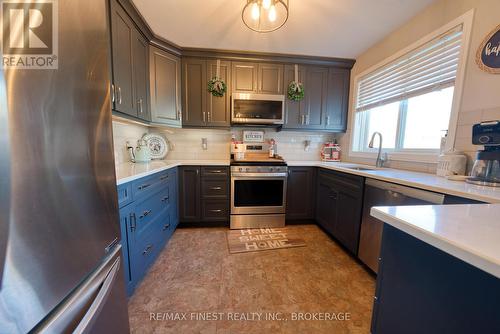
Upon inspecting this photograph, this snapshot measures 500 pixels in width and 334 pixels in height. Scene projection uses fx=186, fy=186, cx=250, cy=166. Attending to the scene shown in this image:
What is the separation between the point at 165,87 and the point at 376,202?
104 inches

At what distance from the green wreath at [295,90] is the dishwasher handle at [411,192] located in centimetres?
157

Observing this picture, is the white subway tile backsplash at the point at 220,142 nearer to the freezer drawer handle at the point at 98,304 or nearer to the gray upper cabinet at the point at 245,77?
the gray upper cabinet at the point at 245,77

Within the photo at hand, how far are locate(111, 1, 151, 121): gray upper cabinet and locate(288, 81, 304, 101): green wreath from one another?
1828 mm

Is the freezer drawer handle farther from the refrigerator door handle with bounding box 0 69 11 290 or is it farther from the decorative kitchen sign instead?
the decorative kitchen sign

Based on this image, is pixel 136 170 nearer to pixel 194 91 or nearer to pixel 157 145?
pixel 157 145

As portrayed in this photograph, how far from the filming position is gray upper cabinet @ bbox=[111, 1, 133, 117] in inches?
59.4

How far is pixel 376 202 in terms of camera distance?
61.8 inches

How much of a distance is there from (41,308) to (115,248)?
0.35 m

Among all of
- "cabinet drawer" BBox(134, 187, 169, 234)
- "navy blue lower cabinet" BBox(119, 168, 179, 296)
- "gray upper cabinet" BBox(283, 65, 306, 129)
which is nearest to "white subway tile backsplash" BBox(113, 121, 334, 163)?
"gray upper cabinet" BBox(283, 65, 306, 129)

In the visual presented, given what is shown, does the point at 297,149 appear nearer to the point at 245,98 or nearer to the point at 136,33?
the point at 245,98

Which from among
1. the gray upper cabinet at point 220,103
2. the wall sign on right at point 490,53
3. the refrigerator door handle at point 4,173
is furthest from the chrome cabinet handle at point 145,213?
the wall sign on right at point 490,53

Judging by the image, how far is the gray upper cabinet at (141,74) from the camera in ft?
6.08

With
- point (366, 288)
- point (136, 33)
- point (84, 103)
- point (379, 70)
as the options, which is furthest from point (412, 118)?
point (136, 33)

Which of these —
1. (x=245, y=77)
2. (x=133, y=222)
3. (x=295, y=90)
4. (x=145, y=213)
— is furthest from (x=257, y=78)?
(x=133, y=222)
